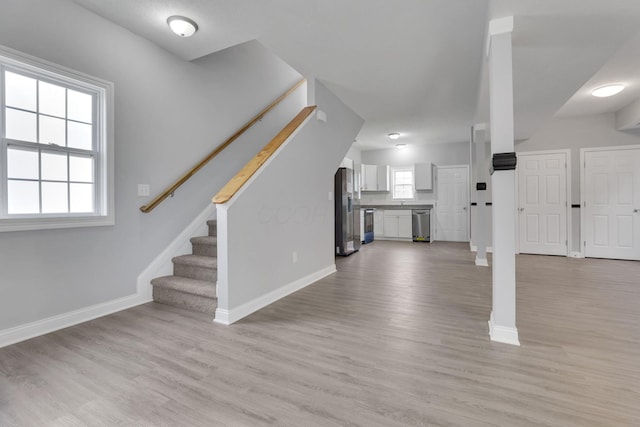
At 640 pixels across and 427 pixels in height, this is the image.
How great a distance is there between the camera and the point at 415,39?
2.71 meters

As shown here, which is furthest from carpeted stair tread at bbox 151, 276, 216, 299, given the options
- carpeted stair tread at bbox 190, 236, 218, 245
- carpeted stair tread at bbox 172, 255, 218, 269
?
carpeted stair tread at bbox 190, 236, 218, 245

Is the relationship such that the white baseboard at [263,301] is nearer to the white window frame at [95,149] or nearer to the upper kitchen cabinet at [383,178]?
the white window frame at [95,149]

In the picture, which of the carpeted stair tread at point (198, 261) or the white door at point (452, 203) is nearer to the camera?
the carpeted stair tread at point (198, 261)

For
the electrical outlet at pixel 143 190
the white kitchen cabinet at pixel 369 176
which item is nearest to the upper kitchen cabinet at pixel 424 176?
the white kitchen cabinet at pixel 369 176

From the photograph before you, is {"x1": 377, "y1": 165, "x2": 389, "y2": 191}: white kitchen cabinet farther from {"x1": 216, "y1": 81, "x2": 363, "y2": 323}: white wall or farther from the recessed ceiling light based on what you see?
the recessed ceiling light

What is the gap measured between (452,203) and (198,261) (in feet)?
21.9

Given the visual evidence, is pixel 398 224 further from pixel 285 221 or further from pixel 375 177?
pixel 285 221

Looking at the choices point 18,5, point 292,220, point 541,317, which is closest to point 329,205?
point 292,220

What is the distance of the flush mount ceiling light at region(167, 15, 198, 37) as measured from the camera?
249 centimetres

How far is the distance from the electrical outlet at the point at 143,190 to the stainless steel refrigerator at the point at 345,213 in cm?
322

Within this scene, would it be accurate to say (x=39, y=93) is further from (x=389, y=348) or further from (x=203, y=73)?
(x=389, y=348)

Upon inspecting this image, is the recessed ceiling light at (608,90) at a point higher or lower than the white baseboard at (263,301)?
higher

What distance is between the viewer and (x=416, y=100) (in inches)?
170

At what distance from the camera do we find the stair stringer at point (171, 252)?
2.93 metres
